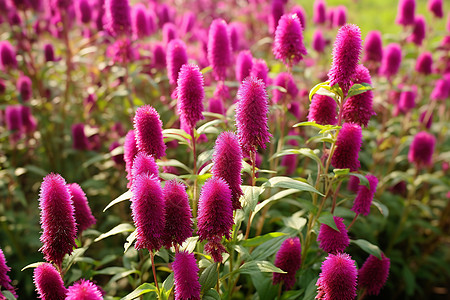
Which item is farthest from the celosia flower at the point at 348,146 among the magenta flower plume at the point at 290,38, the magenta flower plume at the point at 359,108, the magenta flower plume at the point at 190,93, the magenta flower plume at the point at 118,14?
the magenta flower plume at the point at 118,14

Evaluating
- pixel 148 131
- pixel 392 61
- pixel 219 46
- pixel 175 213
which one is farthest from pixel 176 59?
pixel 392 61

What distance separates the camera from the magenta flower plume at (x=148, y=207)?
56.5 inches

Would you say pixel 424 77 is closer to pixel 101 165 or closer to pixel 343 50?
pixel 343 50

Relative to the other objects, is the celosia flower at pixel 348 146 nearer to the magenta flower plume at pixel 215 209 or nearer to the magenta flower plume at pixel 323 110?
the magenta flower plume at pixel 323 110

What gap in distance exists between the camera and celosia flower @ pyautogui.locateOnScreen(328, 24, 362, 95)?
1.79 m

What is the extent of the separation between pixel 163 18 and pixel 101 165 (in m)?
1.88

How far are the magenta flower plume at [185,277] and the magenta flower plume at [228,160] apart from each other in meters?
0.30

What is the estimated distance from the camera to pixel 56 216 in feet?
5.24

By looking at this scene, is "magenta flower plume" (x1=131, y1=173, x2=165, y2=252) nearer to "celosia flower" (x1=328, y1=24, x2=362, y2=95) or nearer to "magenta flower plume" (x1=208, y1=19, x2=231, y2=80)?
"celosia flower" (x1=328, y1=24, x2=362, y2=95)

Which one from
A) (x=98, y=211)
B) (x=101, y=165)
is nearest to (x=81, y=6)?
(x=101, y=165)

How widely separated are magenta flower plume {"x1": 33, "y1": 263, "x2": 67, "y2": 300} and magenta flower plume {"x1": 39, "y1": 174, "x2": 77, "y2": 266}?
82mm

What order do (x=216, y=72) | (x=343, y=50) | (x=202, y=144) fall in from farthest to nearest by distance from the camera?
1. (x=202, y=144)
2. (x=216, y=72)
3. (x=343, y=50)

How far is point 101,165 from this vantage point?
4191 mm

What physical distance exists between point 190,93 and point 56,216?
0.78 meters
